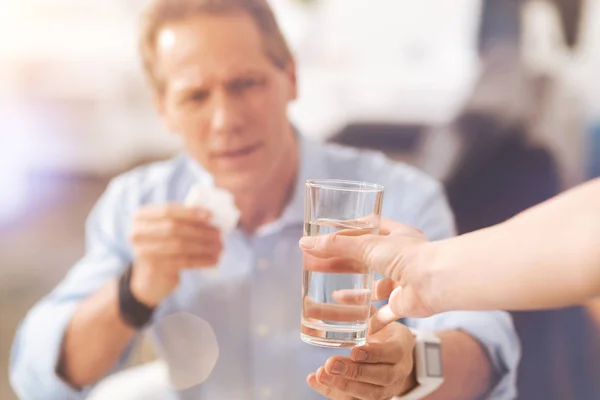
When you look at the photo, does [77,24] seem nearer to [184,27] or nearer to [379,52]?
[184,27]

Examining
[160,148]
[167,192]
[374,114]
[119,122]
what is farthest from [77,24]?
[374,114]

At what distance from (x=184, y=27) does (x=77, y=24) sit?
0.31m

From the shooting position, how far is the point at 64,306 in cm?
163

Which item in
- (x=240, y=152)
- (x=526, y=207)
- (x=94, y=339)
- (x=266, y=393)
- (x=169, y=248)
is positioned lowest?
(x=266, y=393)

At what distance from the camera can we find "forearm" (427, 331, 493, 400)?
141 cm

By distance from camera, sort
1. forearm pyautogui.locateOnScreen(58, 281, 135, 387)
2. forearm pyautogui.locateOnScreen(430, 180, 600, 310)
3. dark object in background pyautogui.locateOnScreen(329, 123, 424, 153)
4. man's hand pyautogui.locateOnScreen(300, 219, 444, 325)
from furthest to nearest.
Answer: forearm pyautogui.locateOnScreen(58, 281, 135, 387) < dark object in background pyautogui.locateOnScreen(329, 123, 424, 153) < man's hand pyautogui.locateOnScreen(300, 219, 444, 325) < forearm pyautogui.locateOnScreen(430, 180, 600, 310)

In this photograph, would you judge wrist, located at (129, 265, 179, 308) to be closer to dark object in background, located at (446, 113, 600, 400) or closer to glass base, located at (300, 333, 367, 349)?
glass base, located at (300, 333, 367, 349)

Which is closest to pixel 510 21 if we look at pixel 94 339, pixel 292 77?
pixel 292 77

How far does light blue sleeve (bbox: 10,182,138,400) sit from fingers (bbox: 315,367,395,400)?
2.17ft

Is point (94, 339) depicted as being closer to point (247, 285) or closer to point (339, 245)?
point (247, 285)

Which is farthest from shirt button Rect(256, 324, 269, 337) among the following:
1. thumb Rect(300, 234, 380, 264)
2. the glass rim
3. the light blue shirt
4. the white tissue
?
thumb Rect(300, 234, 380, 264)

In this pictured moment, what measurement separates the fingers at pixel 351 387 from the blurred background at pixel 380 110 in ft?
1.34

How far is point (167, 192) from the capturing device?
1.58 m

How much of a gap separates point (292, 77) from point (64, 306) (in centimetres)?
80
